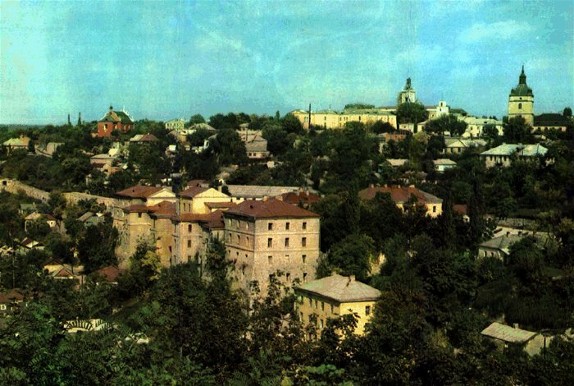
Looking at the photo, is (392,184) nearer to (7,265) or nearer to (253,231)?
(253,231)

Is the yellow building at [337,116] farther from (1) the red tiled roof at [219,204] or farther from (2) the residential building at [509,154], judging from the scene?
(1) the red tiled roof at [219,204]

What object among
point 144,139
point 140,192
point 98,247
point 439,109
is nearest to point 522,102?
point 439,109

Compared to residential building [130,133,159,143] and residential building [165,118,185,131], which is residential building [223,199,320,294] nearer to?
residential building [130,133,159,143]

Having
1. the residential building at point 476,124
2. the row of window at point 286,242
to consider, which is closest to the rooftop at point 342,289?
the row of window at point 286,242

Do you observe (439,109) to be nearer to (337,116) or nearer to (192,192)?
(337,116)

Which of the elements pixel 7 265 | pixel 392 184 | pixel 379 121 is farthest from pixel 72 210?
pixel 379 121

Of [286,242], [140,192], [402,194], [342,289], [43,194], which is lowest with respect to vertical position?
[43,194]
